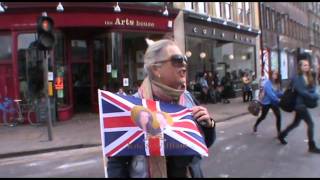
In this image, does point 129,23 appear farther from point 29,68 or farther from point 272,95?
point 272,95

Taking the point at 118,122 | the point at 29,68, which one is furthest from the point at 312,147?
the point at 29,68

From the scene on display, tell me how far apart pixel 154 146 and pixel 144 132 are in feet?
0.34

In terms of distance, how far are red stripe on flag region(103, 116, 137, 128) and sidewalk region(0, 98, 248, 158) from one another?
10014mm

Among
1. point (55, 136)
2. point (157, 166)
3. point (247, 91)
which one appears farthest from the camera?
point (247, 91)

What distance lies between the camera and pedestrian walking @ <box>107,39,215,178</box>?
118 inches

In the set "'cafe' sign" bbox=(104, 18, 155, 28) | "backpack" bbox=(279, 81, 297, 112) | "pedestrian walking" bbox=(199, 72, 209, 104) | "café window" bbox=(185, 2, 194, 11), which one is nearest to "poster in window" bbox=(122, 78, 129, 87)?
"'cafe' sign" bbox=(104, 18, 155, 28)

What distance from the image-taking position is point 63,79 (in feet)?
68.2

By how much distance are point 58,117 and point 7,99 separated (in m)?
1.84

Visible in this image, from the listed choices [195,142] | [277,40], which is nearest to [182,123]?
[195,142]

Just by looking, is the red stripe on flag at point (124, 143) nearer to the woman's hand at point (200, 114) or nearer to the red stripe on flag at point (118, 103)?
the red stripe on flag at point (118, 103)

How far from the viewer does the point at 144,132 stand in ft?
9.98

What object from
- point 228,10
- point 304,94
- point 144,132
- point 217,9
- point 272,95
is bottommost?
point 272,95

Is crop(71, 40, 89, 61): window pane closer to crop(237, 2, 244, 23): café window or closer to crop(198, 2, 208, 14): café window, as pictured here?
crop(198, 2, 208, 14): café window

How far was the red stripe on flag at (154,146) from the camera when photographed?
9.77 feet
